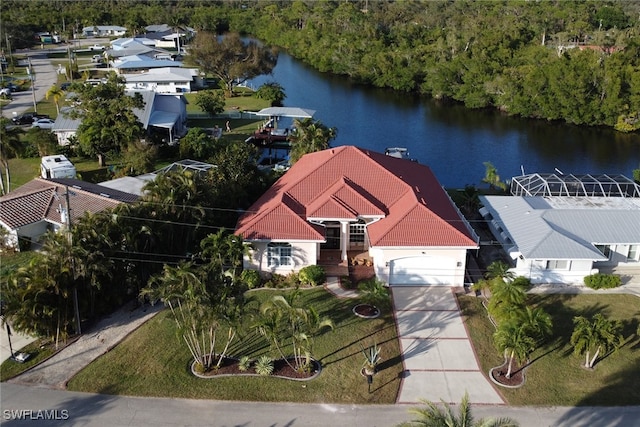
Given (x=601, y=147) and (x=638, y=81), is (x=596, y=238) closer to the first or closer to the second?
(x=601, y=147)

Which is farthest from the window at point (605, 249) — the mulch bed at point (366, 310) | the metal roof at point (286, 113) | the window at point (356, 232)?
the metal roof at point (286, 113)

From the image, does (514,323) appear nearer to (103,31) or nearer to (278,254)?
(278,254)

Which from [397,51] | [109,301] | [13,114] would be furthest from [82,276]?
[397,51]

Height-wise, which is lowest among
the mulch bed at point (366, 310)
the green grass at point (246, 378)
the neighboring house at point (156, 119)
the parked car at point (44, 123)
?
the green grass at point (246, 378)

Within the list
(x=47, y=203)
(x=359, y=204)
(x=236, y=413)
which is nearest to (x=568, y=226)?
(x=359, y=204)

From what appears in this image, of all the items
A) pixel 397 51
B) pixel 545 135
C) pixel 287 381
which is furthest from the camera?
pixel 397 51

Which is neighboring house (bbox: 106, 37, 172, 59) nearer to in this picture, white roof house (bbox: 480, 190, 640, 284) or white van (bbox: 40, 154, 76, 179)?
white van (bbox: 40, 154, 76, 179)

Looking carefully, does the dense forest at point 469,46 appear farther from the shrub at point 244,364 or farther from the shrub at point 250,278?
the shrub at point 244,364
